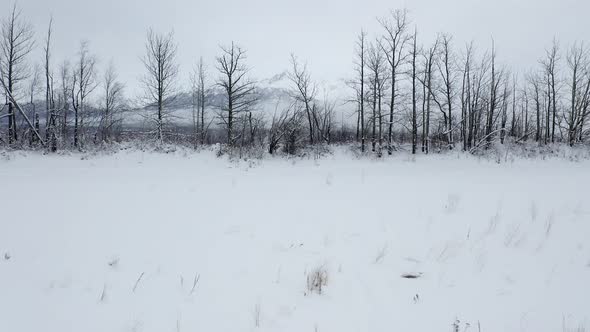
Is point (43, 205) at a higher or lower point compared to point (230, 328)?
higher

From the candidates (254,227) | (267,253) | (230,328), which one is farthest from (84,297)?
(254,227)

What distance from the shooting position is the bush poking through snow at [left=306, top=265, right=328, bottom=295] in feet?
8.70

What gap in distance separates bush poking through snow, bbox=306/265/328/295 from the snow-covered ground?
52 mm

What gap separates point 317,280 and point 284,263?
51 cm

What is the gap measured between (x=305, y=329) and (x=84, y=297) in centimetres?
178

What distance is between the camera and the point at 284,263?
3146 millimetres

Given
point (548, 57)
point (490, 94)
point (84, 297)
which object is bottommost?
point (84, 297)

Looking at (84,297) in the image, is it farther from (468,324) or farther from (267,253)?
(468,324)

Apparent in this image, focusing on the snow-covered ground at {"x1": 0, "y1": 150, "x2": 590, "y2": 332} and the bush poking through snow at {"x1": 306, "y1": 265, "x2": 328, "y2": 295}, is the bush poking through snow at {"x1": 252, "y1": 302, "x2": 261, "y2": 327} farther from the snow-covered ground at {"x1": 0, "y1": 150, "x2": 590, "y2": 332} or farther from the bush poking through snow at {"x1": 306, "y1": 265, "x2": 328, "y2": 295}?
the bush poking through snow at {"x1": 306, "y1": 265, "x2": 328, "y2": 295}

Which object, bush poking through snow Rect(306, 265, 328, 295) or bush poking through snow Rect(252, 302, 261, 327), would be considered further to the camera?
bush poking through snow Rect(306, 265, 328, 295)

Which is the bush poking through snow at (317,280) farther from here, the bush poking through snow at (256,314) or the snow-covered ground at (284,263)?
the bush poking through snow at (256,314)

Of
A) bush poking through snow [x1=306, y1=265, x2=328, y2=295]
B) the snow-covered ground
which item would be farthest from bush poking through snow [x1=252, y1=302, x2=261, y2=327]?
bush poking through snow [x1=306, y1=265, x2=328, y2=295]

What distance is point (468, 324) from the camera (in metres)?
2.25

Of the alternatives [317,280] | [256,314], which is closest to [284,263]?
[317,280]
